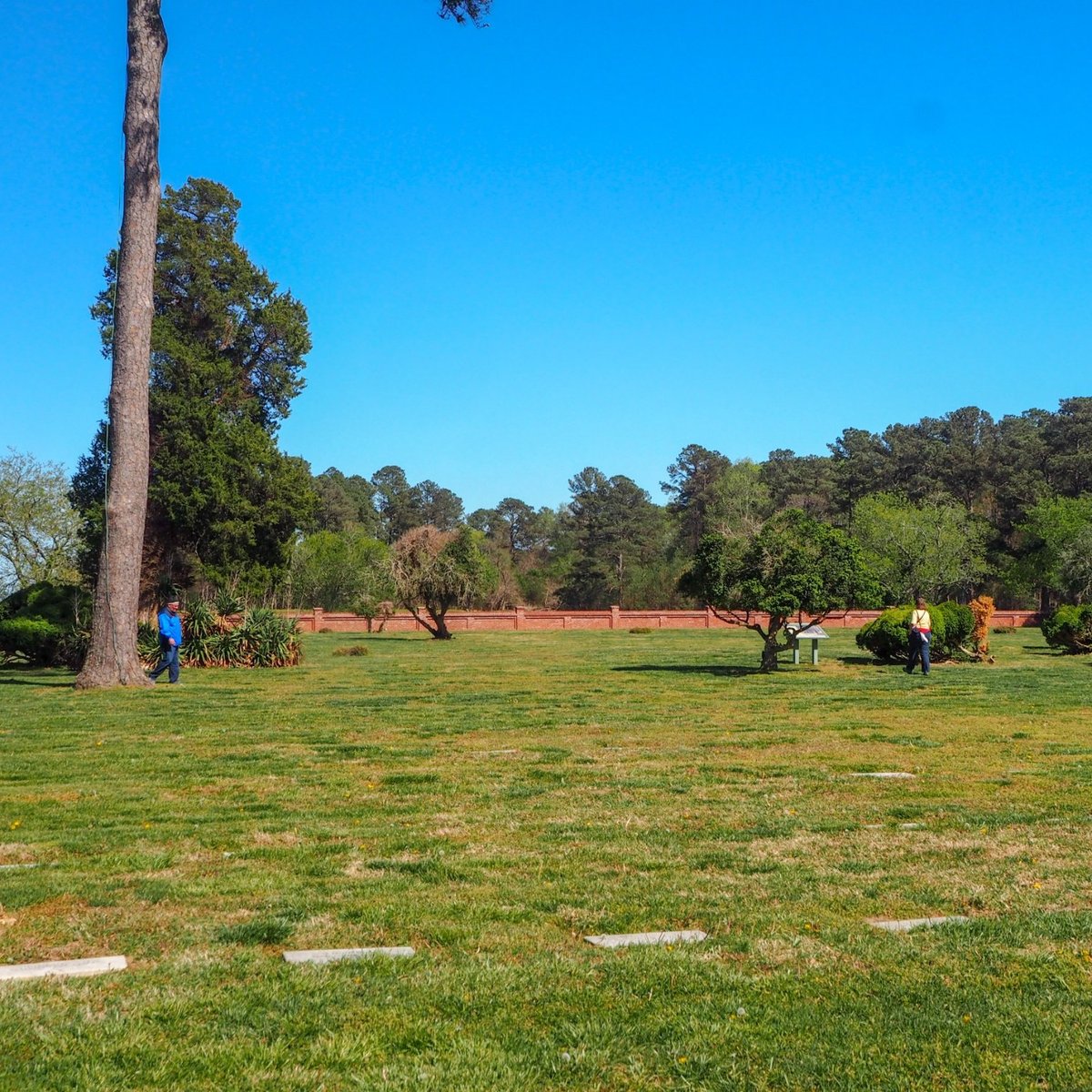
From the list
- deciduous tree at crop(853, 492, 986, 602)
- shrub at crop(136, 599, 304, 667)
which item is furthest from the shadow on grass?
deciduous tree at crop(853, 492, 986, 602)

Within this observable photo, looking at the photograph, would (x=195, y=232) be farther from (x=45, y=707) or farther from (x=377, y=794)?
(x=377, y=794)

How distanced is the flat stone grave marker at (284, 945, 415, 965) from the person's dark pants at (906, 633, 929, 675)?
18662 millimetres

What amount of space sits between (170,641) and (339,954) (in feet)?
52.1

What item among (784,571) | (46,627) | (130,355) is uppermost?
(130,355)

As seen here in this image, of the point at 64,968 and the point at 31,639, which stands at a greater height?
the point at 31,639

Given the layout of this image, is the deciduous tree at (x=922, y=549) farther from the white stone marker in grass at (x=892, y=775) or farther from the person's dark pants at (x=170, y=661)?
the white stone marker in grass at (x=892, y=775)

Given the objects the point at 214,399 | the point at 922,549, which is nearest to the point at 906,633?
the point at 214,399

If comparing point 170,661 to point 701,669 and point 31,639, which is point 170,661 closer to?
point 31,639

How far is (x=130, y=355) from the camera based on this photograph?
18.6m

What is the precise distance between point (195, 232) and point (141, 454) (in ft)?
75.0

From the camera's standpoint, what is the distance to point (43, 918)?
17.4ft

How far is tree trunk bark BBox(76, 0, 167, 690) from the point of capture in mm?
18484

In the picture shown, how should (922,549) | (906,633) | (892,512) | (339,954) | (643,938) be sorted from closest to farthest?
1. (339,954)
2. (643,938)
3. (906,633)
4. (922,549)
5. (892,512)

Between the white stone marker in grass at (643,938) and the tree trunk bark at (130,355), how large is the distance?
50.2 feet
